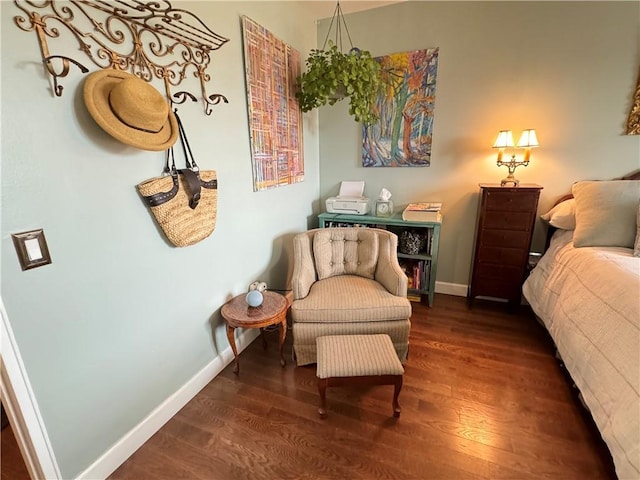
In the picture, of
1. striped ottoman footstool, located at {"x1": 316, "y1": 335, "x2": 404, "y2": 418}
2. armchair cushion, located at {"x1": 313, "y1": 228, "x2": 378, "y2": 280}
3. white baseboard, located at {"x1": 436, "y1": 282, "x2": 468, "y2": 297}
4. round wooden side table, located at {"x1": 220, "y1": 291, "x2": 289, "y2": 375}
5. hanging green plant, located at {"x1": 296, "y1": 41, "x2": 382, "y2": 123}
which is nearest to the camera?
striped ottoman footstool, located at {"x1": 316, "y1": 335, "x2": 404, "y2": 418}

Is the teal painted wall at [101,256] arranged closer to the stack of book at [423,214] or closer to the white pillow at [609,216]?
the stack of book at [423,214]

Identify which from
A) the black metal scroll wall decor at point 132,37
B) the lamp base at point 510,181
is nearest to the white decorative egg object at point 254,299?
the black metal scroll wall decor at point 132,37

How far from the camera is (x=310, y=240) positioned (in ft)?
7.22

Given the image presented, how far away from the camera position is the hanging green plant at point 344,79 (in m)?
2.00

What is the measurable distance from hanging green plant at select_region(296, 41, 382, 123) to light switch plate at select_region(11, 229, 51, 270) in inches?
71.1

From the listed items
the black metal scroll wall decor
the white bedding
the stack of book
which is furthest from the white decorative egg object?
the white bedding

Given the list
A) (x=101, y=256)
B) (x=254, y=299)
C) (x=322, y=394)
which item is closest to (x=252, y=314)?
(x=254, y=299)

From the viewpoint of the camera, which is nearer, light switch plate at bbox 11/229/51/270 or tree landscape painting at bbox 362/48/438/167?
light switch plate at bbox 11/229/51/270

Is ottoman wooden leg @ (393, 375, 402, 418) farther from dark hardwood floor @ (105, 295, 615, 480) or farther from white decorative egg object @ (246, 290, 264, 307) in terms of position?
white decorative egg object @ (246, 290, 264, 307)

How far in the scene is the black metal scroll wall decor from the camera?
950mm

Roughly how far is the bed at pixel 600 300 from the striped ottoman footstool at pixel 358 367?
0.82 meters

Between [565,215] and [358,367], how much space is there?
1892mm

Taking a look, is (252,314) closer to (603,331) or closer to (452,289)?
(603,331)

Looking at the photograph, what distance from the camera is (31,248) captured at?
0.96m
